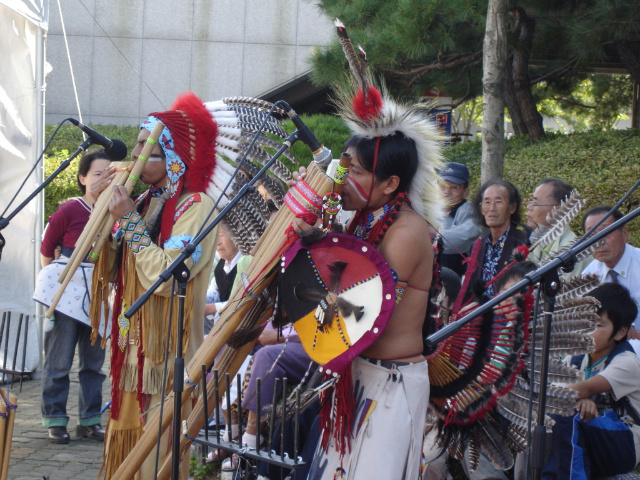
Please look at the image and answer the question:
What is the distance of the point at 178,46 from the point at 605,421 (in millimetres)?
11328

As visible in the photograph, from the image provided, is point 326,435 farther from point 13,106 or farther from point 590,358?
point 13,106

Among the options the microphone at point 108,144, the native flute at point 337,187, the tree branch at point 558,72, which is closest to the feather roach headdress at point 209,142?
the microphone at point 108,144

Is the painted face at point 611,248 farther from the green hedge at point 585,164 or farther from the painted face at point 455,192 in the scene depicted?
the green hedge at point 585,164

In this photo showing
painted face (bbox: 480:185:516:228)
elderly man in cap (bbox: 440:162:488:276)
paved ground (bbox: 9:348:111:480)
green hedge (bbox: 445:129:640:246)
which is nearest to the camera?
paved ground (bbox: 9:348:111:480)

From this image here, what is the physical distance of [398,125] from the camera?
2.87 metres

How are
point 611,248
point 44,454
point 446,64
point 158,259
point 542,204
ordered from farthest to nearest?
point 446,64 → point 542,204 → point 44,454 → point 611,248 → point 158,259

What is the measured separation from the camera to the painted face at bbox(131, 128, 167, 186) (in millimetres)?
3551

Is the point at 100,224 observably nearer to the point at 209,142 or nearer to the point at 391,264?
the point at 209,142

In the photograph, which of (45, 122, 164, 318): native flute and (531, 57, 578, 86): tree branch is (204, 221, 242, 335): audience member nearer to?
(45, 122, 164, 318): native flute

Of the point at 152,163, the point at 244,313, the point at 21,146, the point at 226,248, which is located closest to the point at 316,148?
the point at 244,313

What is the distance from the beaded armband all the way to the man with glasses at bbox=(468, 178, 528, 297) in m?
2.41

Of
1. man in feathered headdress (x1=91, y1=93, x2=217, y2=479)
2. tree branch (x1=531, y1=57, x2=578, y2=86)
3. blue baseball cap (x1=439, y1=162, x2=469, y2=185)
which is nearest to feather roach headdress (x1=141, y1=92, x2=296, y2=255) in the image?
man in feathered headdress (x1=91, y1=93, x2=217, y2=479)

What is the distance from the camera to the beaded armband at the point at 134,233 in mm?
3473

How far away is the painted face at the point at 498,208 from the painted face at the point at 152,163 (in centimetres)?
250
